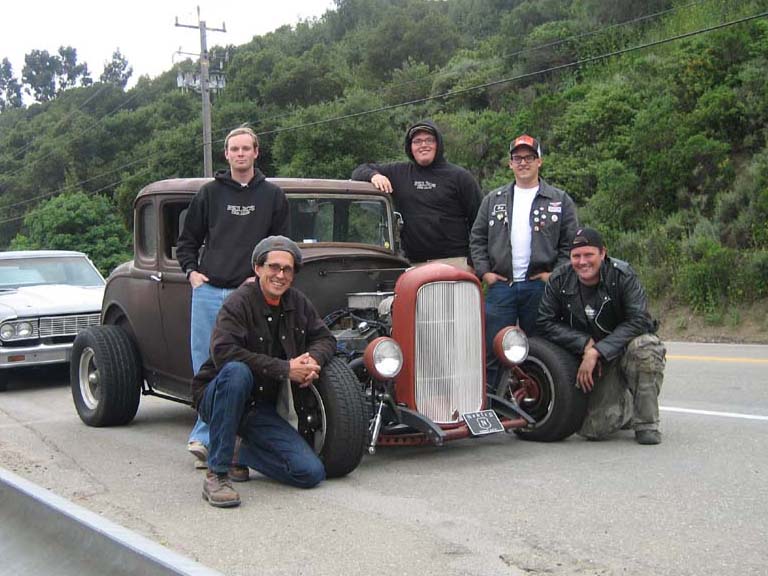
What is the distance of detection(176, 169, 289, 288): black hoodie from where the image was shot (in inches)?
258

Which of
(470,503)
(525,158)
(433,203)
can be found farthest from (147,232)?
(470,503)

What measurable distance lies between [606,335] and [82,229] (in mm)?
41018

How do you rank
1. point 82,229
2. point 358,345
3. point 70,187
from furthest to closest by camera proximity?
point 70,187 → point 82,229 → point 358,345

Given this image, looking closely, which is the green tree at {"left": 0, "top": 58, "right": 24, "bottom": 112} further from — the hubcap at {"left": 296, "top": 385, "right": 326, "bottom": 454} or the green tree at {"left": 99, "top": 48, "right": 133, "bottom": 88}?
the hubcap at {"left": 296, "top": 385, "right": 326, "bottom": 454}

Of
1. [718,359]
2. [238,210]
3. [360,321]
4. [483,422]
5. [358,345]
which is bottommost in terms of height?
[718,359]

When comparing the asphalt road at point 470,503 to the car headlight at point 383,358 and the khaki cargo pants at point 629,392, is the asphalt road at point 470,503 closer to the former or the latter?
the khaki cargo pants at point 629,392

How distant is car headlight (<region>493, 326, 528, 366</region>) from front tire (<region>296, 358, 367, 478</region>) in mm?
1194

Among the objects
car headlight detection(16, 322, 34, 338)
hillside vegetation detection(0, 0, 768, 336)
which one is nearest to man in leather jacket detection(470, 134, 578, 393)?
car headlight detection(16, 322, 34, 338)

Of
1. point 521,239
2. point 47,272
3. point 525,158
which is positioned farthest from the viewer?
point 47,272

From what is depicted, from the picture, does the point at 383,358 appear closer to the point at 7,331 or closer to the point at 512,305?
the point at 512,305

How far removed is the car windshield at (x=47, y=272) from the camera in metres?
12.3

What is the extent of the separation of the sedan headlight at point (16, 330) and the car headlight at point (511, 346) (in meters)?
6.50

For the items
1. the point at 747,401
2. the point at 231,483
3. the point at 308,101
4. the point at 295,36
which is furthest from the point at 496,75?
the point at 295,36

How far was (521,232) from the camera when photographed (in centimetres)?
713
